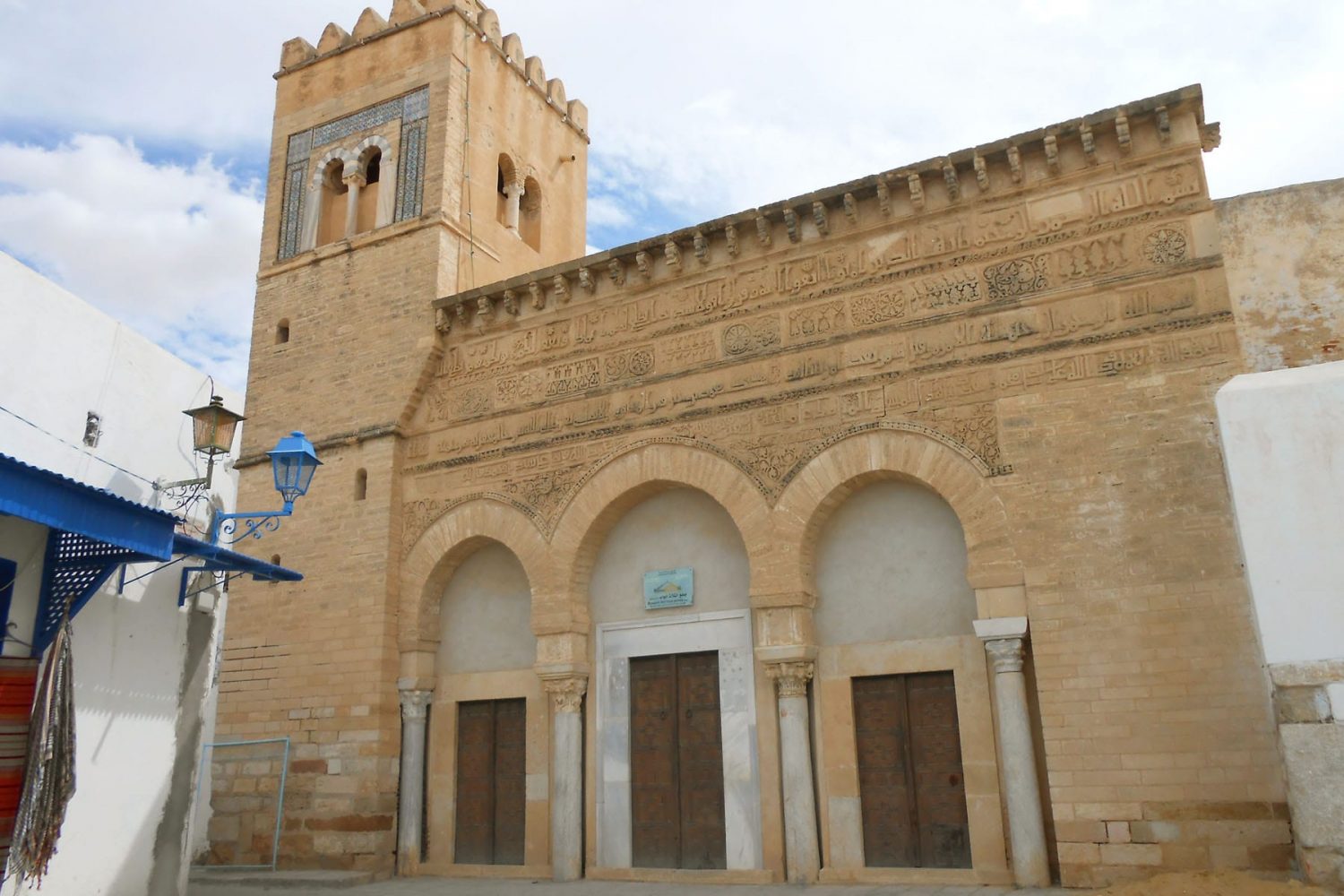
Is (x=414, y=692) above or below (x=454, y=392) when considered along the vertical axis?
below

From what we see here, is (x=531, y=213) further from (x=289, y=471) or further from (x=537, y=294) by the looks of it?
(x=289, y=471)

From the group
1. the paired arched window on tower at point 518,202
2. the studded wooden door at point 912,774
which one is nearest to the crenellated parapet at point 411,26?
the paired arched window on tower at point 518,202

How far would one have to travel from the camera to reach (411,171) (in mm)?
12016

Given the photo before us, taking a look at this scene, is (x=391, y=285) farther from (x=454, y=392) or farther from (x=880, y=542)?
(x=880, y=542)

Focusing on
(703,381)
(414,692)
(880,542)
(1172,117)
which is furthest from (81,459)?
(1172,117)

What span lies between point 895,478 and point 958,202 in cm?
233

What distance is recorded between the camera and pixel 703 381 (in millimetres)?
9578

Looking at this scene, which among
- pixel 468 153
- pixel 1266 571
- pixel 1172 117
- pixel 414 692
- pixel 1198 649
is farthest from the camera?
pixel 468 153

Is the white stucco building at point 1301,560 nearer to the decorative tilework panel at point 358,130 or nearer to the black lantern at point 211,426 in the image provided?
the black lantern at point 211,426

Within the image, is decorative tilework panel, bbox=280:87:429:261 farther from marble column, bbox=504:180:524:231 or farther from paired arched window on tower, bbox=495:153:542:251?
marble column, bbox=504:180:524:231

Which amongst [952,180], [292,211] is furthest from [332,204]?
[952,180]

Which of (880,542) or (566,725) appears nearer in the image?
(880,542)

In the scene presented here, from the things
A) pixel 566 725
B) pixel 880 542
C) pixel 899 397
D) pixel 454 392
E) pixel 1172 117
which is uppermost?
pixel 1172 117

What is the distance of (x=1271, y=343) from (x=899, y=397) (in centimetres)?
278
